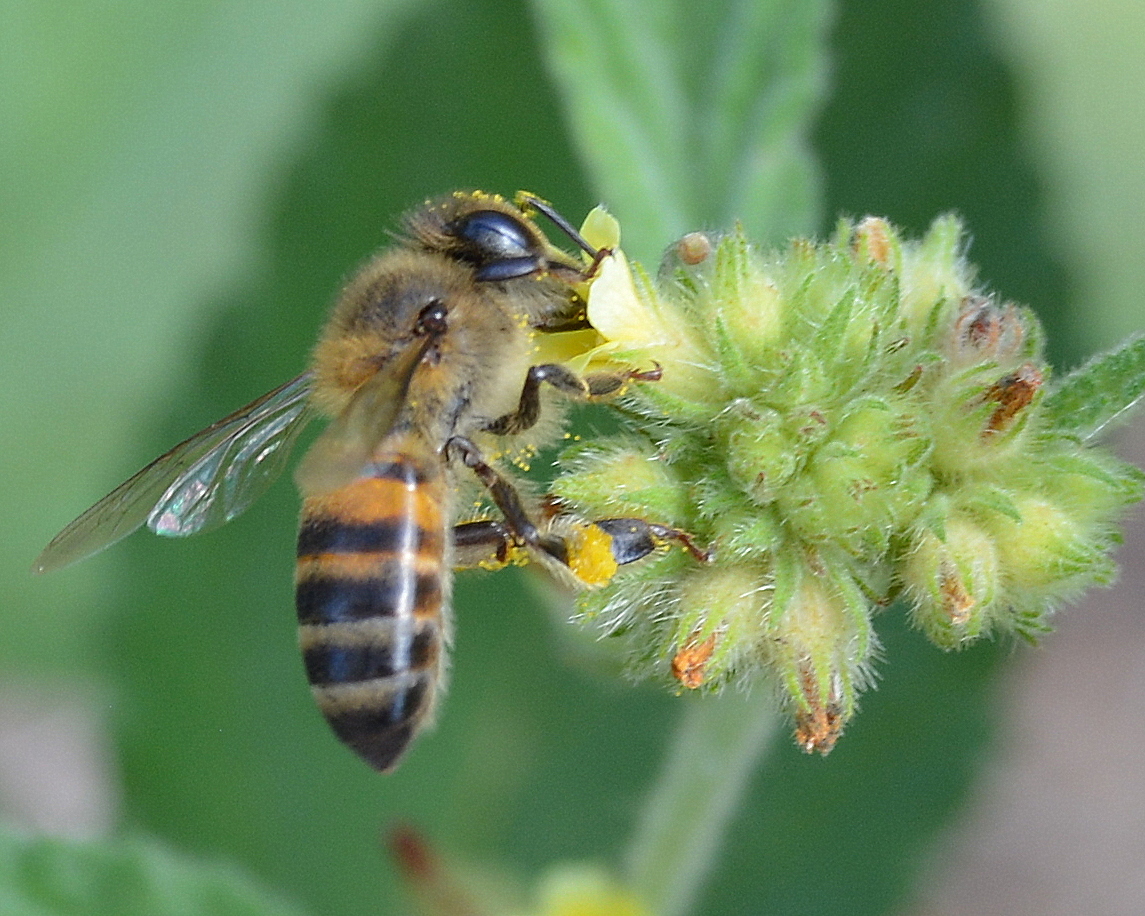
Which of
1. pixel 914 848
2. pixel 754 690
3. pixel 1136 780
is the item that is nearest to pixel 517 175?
pixel 754 690

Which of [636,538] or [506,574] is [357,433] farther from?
[506,574]

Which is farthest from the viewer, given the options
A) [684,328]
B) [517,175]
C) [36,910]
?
[517,175]

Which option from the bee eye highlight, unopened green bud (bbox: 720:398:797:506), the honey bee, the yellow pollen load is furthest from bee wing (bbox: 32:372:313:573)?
unopened green bud (bbox: 720:398:797:506)

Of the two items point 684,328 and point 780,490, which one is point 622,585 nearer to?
point 780,490

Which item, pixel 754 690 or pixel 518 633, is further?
pixel 518 633

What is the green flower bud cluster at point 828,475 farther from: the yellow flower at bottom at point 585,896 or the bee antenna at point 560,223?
the yellow flower at bottom at point 585,896

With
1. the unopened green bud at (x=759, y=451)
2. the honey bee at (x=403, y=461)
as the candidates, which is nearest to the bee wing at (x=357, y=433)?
the honey bee at (x=403, y=461)

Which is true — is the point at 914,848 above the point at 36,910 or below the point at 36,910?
below

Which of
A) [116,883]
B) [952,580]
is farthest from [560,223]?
[116,883]
